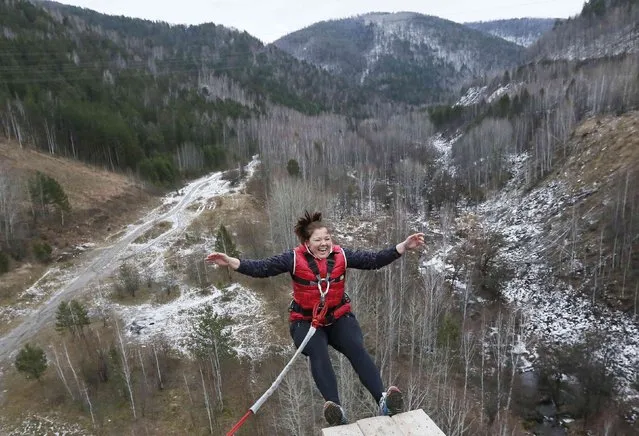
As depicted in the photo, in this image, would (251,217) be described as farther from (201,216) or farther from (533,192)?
(533,192)

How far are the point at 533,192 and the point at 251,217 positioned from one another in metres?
35.3

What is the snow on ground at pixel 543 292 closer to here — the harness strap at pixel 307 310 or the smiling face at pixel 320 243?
the harness strap at pixel 307 310

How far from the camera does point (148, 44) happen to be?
484 feet

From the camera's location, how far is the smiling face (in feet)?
17.8

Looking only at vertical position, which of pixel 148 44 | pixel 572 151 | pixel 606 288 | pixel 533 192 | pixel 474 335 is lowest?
pixel 474 335

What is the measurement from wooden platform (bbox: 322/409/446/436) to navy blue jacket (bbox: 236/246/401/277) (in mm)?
1918

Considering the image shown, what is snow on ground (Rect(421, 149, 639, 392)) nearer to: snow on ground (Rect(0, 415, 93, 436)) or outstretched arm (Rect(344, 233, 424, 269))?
snow on ground (Rect(0, 415, 93, 436))

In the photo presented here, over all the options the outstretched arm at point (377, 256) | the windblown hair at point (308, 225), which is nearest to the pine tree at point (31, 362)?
the windblown hair at point (308, 225)

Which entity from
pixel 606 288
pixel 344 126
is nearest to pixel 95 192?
pixel 606 288

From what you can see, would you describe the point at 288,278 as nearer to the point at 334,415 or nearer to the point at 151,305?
the point at 151,305

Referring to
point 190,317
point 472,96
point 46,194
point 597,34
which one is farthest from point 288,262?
point 472,96

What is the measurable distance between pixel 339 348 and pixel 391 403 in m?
1.06

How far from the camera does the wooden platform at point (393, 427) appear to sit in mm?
3891

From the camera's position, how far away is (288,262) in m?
5.52
